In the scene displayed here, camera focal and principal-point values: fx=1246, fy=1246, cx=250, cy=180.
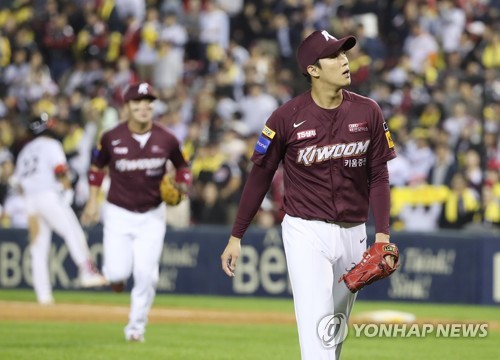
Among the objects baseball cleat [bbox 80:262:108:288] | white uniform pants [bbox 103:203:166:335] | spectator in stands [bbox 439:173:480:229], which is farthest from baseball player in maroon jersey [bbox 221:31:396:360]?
spectator in stands [bbox 439:173:480:229]

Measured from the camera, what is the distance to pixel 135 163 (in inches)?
519

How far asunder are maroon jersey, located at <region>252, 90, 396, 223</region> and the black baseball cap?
28cm

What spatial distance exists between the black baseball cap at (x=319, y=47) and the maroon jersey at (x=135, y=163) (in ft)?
16.6

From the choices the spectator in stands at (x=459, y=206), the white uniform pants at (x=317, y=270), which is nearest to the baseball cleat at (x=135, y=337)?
the white uniform pants at (x=317, y=270)

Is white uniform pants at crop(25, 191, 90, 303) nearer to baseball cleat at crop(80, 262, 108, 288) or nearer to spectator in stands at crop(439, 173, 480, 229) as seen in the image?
baseball cleat at crop(80, 262, 108, 288)

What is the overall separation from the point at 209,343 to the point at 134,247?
4.23 ft

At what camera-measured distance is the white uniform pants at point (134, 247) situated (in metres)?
12.6

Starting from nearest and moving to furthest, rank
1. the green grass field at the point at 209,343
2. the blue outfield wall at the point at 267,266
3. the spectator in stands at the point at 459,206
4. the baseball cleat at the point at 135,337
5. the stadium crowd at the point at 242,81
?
the green grass field at the point at 209,343
the baseball cleat at the point at 135,337
the blue outfield wall at the point at 267,266
the spectator in stands at the point at 459,206
the stadium crowd at the point at 242,81

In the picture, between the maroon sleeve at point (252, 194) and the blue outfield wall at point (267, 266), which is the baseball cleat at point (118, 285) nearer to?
the maroon sleeve at point (252, 194)

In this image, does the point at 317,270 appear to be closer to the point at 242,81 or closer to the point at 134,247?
the point at 134,247

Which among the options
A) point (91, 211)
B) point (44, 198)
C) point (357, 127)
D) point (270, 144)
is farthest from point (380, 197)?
point (44, 198)

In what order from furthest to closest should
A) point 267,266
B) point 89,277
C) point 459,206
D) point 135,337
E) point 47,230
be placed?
point 267,266 → point 459,206 → point 47,230 → point 89,277 → point 135,337

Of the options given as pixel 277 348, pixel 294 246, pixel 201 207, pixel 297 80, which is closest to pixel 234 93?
pixel 297 80

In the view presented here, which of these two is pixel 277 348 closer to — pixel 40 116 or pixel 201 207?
pixel 40 116
